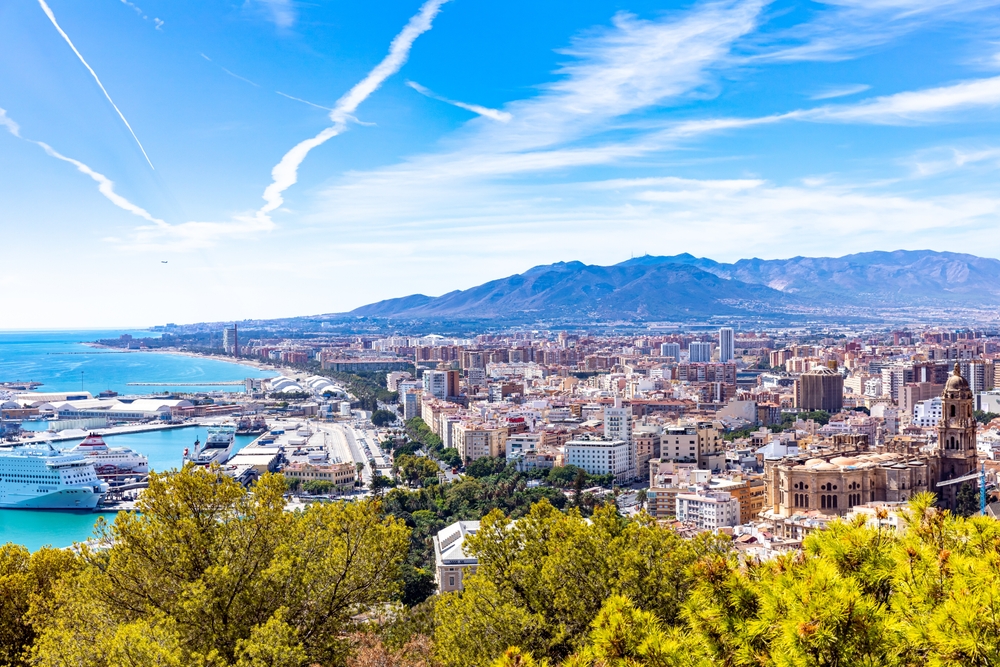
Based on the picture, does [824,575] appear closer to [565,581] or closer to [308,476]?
[565,581]

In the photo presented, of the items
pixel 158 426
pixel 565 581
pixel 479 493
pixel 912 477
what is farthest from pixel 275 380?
pixel 565 581

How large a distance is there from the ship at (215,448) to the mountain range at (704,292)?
219 ft

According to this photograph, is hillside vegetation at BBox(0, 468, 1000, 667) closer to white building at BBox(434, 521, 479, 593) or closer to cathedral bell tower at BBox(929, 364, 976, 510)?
white building at BBox(434, 521, 479, 593)

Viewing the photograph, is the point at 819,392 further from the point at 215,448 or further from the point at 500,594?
the point at 500,594

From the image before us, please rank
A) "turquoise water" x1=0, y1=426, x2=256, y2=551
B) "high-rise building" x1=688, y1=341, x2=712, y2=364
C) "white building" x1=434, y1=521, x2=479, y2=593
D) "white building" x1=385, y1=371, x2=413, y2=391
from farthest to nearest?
"high-rise building" x1=688, y1=341, x2=712, y2=364
"white building" x1=385, y1=371, x2=413, y2=391
"turquoise water" x1=0, y1=426, x2=256, y2=551
"white building" x1=434, y1=521, x2=479, y2=593

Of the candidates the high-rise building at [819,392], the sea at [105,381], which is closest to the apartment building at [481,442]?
the sea at [105,381]

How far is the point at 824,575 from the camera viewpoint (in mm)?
1801

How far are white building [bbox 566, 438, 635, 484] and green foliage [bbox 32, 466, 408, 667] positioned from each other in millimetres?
11407

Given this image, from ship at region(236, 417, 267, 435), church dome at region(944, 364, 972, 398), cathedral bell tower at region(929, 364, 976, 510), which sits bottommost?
ship at region(236, 417, 267, 435)

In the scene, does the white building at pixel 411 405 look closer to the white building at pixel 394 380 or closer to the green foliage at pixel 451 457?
the white building at pixel 394 380

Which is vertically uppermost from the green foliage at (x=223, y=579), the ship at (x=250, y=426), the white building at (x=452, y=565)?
the green foliage at (x=223, y=579)

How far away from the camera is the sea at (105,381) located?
40.8 feet

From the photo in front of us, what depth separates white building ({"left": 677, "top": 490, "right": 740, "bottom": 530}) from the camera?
10.6 meters

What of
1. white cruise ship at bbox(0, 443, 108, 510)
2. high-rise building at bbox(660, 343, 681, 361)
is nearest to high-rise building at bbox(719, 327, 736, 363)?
high-rise building at bbox(660, 343, 681, 361)
